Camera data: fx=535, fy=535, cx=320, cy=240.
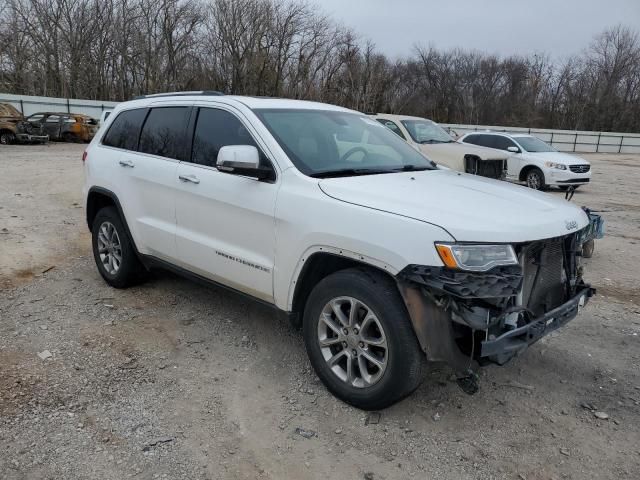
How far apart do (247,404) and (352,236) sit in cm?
129

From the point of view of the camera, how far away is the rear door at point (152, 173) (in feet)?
14.5

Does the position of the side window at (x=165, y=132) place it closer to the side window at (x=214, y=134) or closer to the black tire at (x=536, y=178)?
the side window at (x=214, y=134)

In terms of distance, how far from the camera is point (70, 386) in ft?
11.6

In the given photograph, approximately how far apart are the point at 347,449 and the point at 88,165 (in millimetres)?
3971

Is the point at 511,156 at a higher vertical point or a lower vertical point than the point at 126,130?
lower

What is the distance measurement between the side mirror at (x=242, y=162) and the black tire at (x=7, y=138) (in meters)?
23.5

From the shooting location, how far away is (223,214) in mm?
3912

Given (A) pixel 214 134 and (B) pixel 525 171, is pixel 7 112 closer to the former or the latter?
(B) pixel 525 171

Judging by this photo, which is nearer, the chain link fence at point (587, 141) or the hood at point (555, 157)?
the hood at point (555, 157)

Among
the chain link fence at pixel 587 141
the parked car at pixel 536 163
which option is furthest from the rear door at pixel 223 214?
the chain link fence at pixel 587 141

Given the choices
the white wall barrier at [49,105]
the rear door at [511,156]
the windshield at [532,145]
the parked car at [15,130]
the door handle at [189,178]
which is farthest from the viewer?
the white wall barrier at [49,105]

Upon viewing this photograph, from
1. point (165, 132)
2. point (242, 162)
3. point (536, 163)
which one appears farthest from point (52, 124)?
point (242, 162)

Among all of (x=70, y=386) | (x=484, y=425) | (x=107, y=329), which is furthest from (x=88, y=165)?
(x=484, y=425)

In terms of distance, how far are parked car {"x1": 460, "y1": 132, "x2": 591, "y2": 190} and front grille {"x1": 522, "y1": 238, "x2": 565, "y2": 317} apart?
11.5m
